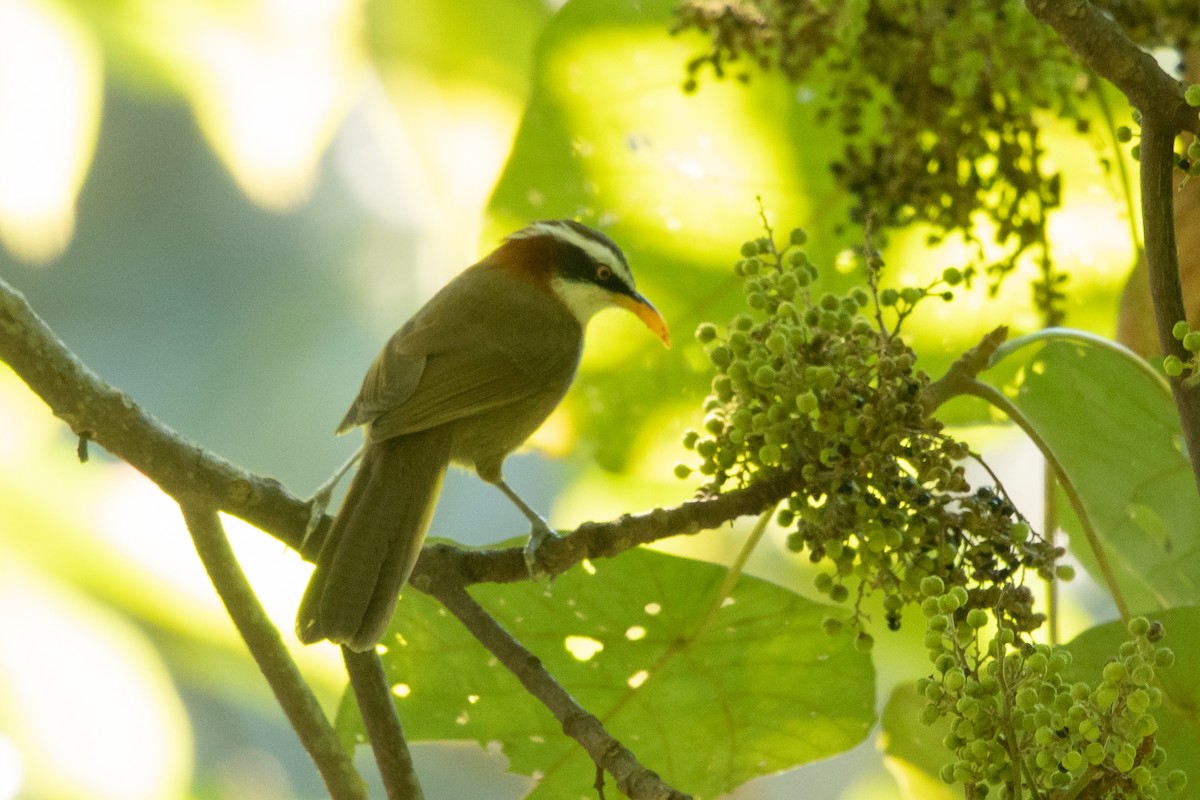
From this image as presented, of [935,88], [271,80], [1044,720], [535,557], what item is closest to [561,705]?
[535,557]

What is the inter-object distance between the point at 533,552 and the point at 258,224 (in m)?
5.90

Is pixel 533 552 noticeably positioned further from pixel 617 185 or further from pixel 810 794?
pixel 810 794

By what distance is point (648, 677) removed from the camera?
86.6 inches

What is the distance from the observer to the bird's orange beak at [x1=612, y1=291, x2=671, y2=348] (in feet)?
8.80

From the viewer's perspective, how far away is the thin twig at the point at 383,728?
6.39 feet

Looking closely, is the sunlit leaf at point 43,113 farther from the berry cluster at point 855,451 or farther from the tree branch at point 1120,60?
the tree branch at point 1120,60

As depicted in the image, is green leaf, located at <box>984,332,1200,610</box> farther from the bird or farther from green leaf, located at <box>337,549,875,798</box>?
the bird

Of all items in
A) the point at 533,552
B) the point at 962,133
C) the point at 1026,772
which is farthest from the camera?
the point at 962,133

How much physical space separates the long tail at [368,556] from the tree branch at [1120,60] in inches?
49.2

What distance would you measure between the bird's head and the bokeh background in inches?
2.1

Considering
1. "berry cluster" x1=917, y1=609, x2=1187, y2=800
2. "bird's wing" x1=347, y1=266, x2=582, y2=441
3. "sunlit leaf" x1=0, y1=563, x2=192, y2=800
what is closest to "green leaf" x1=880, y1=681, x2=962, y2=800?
"berry cluster" x1=917, y1=609, x2=1187, y2=800

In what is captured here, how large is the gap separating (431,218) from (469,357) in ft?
12.2

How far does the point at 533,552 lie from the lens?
6.57 ft

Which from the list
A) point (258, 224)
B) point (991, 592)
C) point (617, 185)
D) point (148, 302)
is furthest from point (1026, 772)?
point (258, 224)
